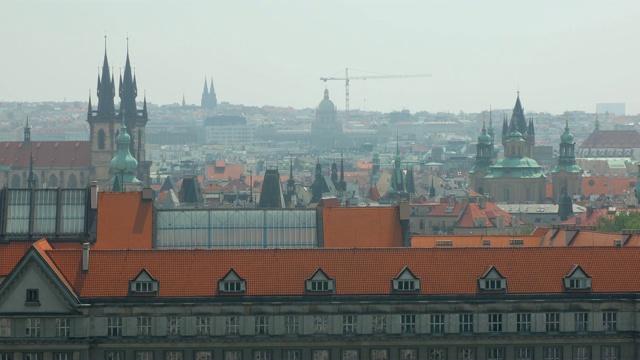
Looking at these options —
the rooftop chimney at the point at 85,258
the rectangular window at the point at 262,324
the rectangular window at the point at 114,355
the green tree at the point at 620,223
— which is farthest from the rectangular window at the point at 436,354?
the green tree at the point at 620,223

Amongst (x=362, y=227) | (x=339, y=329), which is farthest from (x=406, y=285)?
(x=362, y=227)

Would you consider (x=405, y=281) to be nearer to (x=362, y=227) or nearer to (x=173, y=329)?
(x=173, y=329)

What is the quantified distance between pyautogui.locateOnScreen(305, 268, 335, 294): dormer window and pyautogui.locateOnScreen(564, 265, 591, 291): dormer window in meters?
10.0

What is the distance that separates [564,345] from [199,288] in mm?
15564

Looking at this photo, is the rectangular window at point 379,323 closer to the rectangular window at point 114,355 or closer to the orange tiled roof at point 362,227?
the rectangular window at point 114,355

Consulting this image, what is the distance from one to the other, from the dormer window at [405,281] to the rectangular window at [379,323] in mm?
1329

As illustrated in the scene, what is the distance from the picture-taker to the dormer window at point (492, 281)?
9212 centimetres

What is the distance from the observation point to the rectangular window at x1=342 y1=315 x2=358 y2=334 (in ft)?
300

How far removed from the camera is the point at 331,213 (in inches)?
4225

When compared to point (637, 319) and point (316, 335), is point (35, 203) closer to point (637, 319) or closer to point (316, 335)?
point (316, 335)

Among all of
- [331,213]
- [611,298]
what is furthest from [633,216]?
[611,298]

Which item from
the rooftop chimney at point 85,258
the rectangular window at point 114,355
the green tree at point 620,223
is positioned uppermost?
the rooftop chimney at point 85,258

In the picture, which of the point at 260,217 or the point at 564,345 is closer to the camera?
the point at 564,345

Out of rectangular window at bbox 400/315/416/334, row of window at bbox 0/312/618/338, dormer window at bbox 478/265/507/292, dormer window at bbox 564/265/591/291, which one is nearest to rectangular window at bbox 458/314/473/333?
row of window at bbox 0/312/618/338
